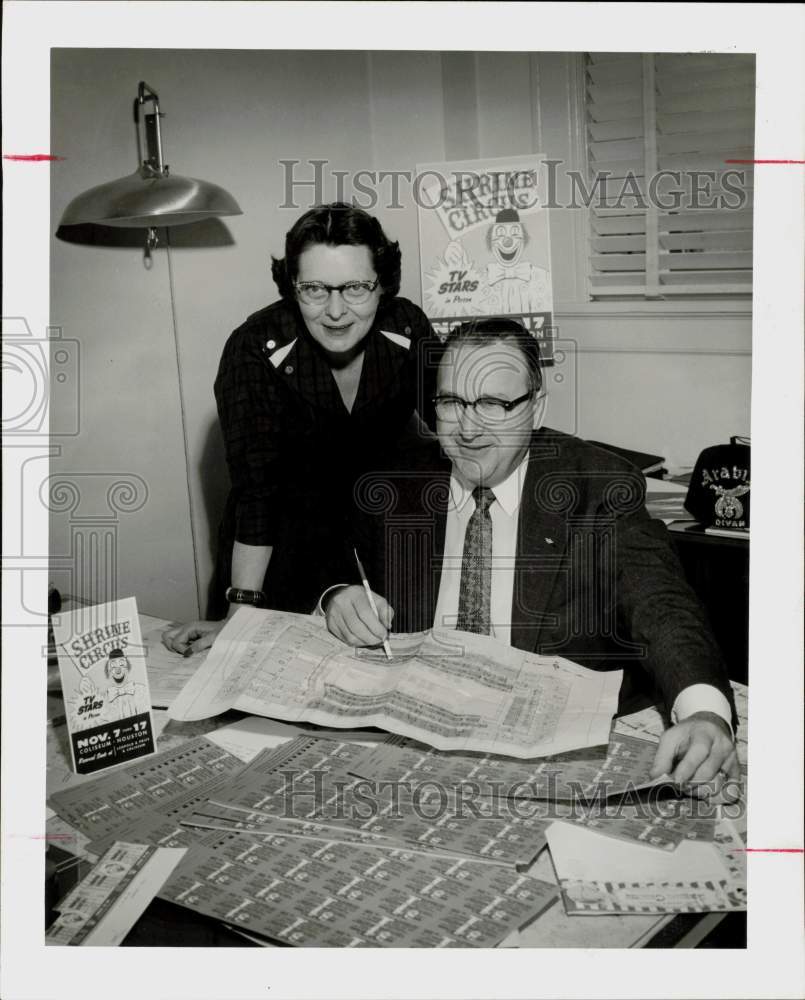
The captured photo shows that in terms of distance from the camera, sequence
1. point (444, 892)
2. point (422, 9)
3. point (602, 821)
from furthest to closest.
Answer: point (422, 9), point (602, 821), point (444, 892)

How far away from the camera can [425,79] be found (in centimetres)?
126

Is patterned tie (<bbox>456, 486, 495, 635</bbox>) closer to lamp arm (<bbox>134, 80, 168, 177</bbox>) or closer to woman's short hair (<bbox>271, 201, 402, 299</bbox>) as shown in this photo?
woman's short hair (<bbox>271, 201, 402, 299</bbox>)

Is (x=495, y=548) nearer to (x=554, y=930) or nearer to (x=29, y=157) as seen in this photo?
(x=554, y=930)

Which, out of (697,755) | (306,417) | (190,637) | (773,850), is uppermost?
(306,417)

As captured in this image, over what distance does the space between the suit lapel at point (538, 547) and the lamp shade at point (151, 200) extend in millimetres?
548

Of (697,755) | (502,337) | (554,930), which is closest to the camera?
(554,930)

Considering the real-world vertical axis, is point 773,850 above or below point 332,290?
below

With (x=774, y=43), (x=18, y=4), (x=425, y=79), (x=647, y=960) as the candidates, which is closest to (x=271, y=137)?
(x=425, y=79)

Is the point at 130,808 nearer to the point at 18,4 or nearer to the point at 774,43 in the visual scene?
the point at 18,4

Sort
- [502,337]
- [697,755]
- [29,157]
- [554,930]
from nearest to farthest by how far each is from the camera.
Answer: [554,930] → [697,755] → [29,157] → [502,337]

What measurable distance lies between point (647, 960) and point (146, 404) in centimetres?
95

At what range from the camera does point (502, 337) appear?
1326 mm

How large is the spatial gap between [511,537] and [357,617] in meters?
0.25

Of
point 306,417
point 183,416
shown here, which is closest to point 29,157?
point 183,416
